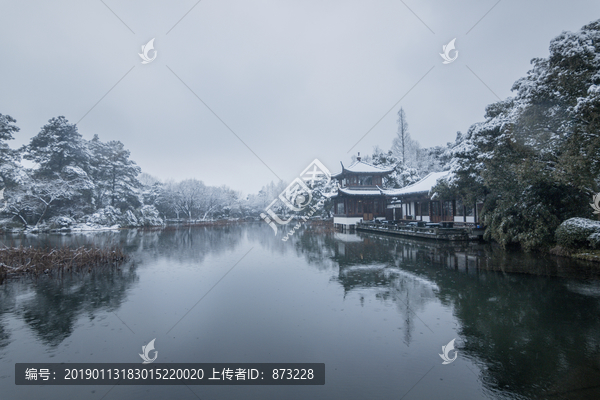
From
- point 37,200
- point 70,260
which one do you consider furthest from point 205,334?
point 37,200

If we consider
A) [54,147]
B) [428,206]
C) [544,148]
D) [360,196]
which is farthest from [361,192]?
[54,147]

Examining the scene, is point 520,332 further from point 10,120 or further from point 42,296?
point 10,120

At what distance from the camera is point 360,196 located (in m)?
30.4

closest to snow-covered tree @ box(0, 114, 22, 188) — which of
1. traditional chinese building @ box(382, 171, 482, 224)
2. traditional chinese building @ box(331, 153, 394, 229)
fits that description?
traditional chinese building @ box(331, 153, 394, 229)

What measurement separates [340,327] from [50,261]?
10.6 meters

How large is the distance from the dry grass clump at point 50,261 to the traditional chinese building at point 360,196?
2177cm

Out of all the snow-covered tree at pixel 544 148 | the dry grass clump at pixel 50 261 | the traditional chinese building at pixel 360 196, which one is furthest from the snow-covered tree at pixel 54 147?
the snow-covered tree at pixel 544 148

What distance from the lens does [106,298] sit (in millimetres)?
7211

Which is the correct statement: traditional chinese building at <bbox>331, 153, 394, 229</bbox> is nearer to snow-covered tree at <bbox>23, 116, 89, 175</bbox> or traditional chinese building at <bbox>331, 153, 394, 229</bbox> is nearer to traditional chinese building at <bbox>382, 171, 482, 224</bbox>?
traditional chinese building at <bbox>382, 171, 482, 224</bbox>

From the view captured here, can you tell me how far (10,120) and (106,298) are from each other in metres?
30.8

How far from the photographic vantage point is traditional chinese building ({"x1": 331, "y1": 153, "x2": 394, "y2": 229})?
99.9 feet

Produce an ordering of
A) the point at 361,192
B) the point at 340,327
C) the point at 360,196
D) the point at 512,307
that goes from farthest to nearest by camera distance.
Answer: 1. the point at 360,196
2. the point at 361,192
3. the point at 512,307
4. the point at 340,327

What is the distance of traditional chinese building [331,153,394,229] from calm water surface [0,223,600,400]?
20.5 meters

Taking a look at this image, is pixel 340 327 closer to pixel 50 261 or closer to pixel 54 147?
pixel 50 261
